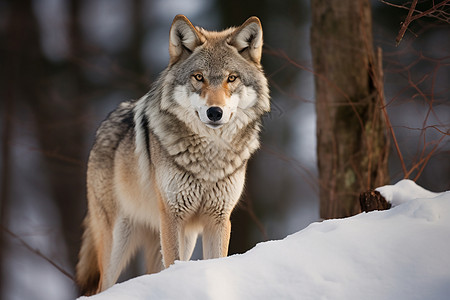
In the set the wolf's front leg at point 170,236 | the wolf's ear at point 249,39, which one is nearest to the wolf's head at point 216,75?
the wolf's ear at point 249,39

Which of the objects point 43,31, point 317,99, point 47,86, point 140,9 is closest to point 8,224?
point 47,86

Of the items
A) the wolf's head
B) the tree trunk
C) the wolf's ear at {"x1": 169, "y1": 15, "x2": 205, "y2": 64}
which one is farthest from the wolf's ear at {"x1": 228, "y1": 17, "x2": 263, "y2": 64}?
the tree trunk

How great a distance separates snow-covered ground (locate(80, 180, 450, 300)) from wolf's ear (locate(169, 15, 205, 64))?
1907 mm

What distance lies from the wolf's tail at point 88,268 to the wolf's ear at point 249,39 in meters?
2.38

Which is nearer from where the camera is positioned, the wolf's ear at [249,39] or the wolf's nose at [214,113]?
the wolf's nose at [214,113]

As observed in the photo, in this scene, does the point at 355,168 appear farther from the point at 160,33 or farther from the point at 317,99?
the point at 160,33

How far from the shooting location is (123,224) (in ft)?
14.3

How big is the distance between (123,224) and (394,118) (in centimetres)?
675

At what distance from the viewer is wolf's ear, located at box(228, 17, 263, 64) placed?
3.55m

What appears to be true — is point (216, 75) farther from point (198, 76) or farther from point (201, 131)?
point (201, 131)

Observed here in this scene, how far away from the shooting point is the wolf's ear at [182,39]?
138 inches

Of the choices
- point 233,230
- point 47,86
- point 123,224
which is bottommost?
point 233,230

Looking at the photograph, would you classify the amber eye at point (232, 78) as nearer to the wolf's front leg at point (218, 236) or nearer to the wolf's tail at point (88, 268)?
the wolf's front leg at point (218, 236)

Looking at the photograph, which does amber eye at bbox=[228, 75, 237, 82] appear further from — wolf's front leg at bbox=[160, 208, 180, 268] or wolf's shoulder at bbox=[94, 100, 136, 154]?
wolf's shoulder at bbox=[94, 100, 136, 154]
